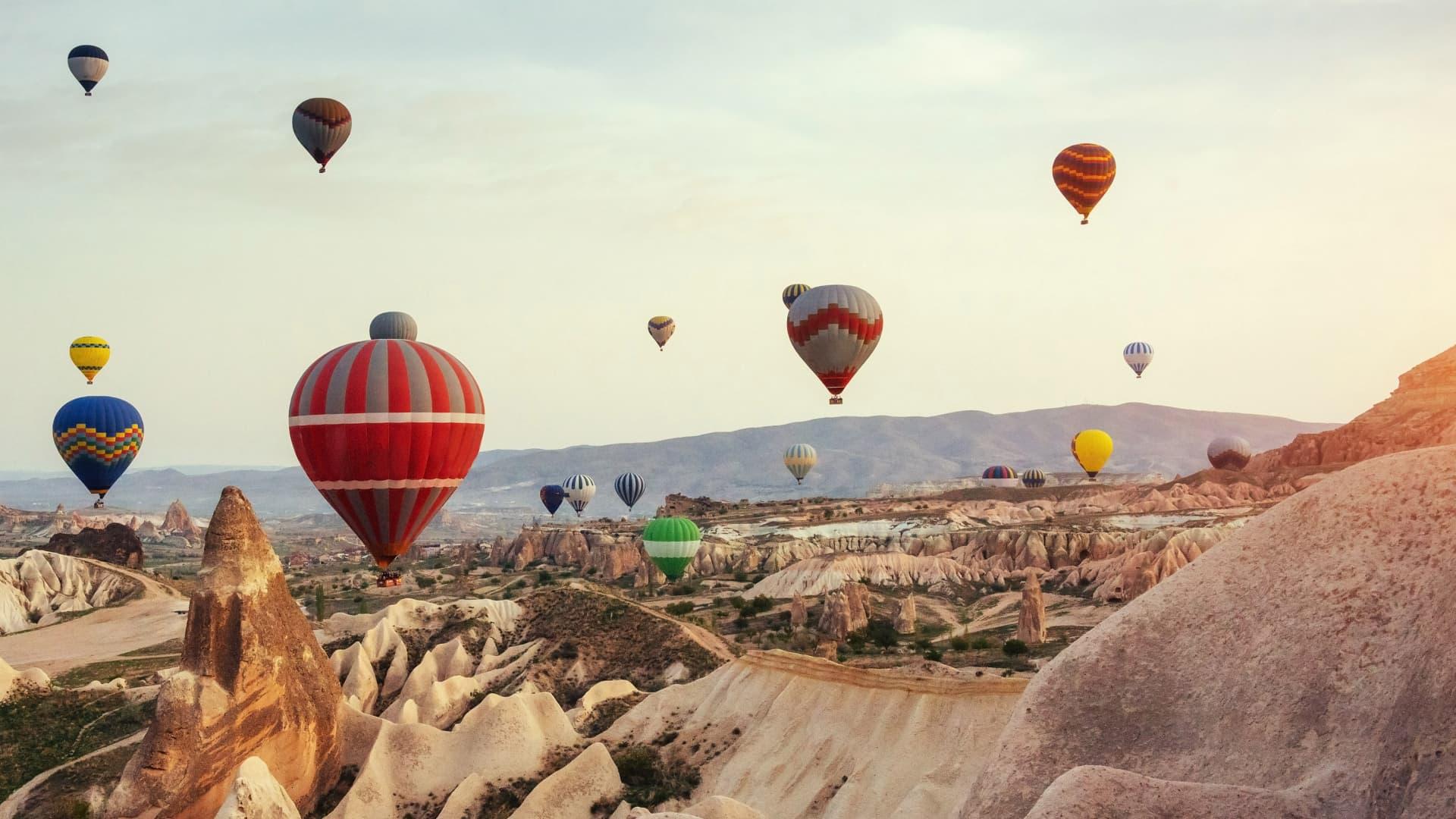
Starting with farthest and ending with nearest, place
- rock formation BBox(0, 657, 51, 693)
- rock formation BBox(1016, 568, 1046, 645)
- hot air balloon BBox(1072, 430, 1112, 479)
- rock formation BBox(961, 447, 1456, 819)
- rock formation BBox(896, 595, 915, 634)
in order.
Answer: hot air balloon BBox(1072, 430, 1112, 479), rock formation BBox(896, 595, 915, 634), rock formation BBox(1016, 568, 1046, 645), rock formation BBox(0, 657, 51, 693), rock formation BBox(961, 447, 1456, 819)

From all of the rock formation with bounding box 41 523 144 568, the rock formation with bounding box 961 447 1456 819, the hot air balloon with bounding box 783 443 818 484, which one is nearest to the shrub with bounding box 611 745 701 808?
the rock formation with bounding box 961 447 1456 819

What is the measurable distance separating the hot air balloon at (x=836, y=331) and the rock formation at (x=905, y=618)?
13.9 meters

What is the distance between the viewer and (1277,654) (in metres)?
15.9

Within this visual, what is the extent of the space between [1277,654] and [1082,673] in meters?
2.52

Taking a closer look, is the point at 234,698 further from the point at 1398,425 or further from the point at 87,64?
the point at 1398,425

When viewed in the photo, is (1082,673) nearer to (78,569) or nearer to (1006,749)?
(1006,749)

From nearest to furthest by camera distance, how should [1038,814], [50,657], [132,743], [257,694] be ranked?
[1038,814] → [257,694] → [132,743] → [50,657]

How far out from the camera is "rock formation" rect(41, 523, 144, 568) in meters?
110

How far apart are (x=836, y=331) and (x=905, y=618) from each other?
19024 millimetres

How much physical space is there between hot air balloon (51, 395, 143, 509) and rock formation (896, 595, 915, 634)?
64.0m

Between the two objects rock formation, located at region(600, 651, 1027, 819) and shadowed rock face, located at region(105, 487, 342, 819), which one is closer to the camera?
shadowed rock face, located at region(105, 487, 342, 819)

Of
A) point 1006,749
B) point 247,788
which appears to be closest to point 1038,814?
point 1006,749

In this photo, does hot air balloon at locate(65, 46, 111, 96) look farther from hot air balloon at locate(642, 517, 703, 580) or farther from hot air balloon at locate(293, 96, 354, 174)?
hot air balloon at locate(642, 517, 703, 580)

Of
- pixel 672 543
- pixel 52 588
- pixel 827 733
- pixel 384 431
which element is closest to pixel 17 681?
pixel 384 431
